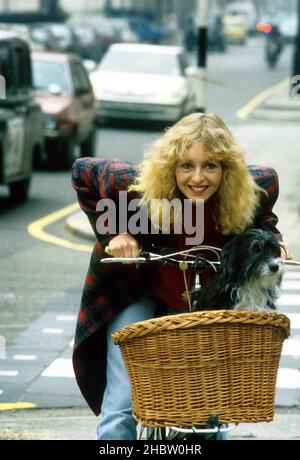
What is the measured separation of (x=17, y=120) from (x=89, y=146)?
20.2 ft

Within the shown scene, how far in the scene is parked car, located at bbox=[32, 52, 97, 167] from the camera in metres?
20.0

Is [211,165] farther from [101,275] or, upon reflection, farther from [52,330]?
[52,330]

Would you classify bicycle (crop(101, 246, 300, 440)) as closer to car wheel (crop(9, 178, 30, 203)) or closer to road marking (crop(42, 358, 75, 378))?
road marking (crop(42, 358, 75, 378))

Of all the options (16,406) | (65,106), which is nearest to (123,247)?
(16,406)

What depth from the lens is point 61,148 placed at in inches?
789

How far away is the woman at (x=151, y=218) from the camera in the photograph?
165 inches

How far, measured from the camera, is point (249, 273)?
390 centimetres

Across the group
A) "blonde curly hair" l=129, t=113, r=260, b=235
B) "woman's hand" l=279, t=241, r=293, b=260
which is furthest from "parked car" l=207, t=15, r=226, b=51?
"woman's hand" l=279, t=241, r=293, b=260

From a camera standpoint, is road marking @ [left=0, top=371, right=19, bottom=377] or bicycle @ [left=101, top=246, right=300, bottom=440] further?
road marking @ [left=0, top=371, right=19, bottom=377]

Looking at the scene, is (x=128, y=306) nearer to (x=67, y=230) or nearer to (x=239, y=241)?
(x=239, y=241)

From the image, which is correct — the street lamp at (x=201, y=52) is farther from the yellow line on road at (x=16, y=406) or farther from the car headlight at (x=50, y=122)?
the yellow line on road at (x=16, y=406)

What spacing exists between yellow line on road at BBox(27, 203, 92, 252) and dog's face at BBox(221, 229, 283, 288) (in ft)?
28.6

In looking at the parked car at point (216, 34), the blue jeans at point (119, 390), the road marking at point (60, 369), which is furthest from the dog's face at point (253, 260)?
the parked car at point (216, 34)

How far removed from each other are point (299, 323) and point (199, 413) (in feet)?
17.8
